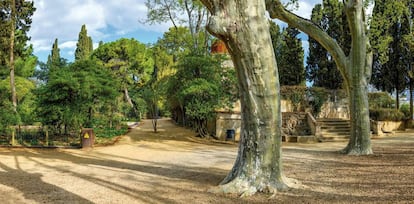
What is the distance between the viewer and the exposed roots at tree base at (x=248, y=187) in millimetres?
5082

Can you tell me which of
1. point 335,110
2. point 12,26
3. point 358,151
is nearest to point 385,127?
point 335,110

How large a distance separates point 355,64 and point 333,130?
7.45 m

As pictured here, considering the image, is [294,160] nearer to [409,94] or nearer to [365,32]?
[365,32]

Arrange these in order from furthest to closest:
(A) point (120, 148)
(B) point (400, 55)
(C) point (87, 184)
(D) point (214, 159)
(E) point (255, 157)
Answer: (B) point (400, 55) → (A) point (120, 148) → (D) point (214, 159) → (C) point (87, 184) → (E) point (255, 157)

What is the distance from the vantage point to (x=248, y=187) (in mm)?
5141

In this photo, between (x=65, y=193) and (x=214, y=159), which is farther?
(x=214, y=159)

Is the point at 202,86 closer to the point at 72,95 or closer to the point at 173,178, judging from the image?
the point at 72,95

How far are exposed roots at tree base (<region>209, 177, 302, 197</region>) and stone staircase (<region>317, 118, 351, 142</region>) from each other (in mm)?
10707

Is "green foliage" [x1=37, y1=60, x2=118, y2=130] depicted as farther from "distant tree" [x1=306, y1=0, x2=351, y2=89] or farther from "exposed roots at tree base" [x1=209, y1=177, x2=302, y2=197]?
"distant tree" [x1=306, y1=0, x2=351, y2=89]

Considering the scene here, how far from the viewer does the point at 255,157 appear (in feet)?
17.3

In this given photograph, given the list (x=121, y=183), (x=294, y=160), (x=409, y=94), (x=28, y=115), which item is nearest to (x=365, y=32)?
(x=294, y=160)

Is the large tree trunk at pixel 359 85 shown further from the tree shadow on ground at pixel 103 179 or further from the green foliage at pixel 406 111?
the green foliage at pixel 406 111

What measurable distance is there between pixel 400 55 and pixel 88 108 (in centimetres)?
1943

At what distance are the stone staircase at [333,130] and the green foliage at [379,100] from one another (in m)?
4.23
